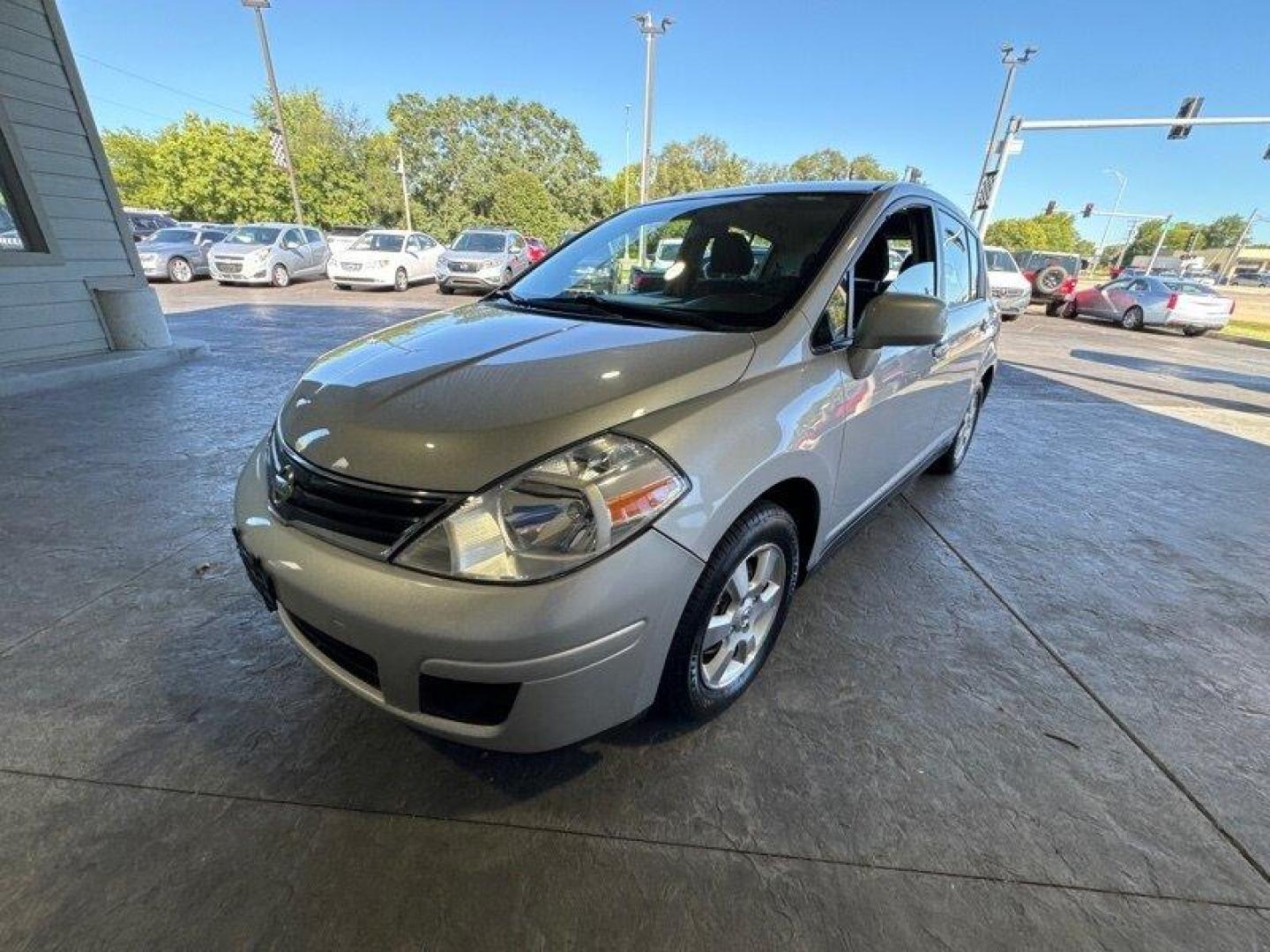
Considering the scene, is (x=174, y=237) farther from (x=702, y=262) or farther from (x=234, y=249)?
(x=702, y=262)

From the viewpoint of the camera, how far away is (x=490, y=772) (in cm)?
167

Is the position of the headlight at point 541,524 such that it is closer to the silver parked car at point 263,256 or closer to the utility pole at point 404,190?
the silver parked car at point 263,256

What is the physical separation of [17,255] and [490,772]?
6794 mm

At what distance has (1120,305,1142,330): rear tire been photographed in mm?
14609

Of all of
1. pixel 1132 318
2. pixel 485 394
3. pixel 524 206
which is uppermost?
pixel 524 206

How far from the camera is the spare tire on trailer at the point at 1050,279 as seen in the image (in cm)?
1711

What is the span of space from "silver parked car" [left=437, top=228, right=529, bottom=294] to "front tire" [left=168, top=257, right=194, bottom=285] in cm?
625

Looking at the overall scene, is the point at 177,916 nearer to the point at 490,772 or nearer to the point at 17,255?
the point at 490,772

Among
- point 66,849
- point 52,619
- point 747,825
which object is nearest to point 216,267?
point 52,619

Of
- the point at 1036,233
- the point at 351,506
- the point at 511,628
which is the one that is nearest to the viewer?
the point at 511,628

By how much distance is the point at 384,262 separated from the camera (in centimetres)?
1487

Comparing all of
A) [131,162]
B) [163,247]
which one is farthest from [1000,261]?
[131,162]

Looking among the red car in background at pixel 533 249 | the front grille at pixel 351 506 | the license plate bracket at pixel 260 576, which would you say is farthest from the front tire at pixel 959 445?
the red car in background at pixel 533 249

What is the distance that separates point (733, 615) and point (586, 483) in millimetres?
747
